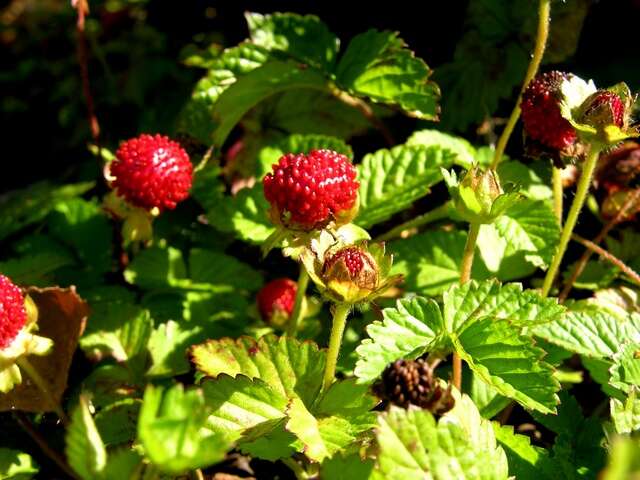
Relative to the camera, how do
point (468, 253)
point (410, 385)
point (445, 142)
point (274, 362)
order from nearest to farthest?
point (410, 385), point (274, 362), point (468, 253), point (445, 142)

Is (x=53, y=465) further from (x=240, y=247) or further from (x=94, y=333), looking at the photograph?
(x=240, y=247)

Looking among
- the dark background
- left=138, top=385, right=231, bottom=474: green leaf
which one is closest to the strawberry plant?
left=138, top=385, right=231, bottom=474: green leaf

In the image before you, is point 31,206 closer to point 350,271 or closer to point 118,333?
point 118,333

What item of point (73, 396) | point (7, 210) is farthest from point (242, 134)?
point (73, 396)

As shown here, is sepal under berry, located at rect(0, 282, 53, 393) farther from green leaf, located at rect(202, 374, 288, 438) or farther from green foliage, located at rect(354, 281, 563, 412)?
green foliage, located at rect(354, 281, 563, 412)

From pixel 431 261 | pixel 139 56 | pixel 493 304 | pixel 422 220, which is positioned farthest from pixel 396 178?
pixel 139 56

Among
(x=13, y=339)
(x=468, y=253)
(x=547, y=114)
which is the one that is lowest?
(x=13, y=339)
